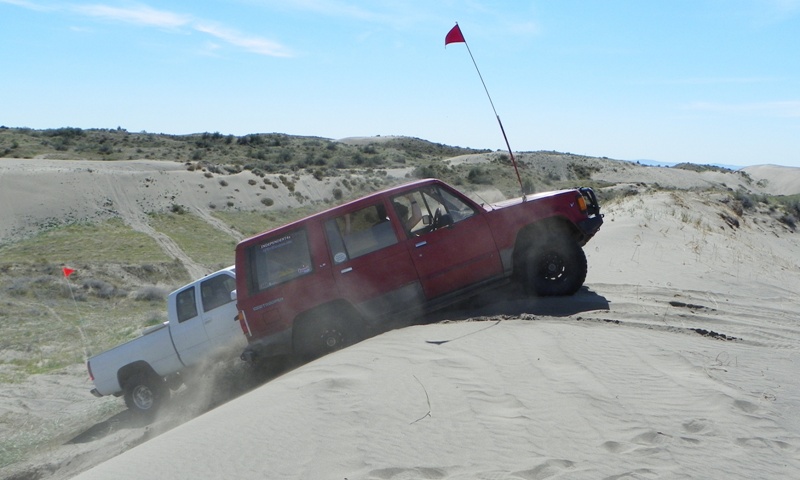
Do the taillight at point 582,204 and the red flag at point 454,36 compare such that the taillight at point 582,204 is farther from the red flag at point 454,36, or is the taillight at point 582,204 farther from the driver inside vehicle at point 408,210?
the red flag at point 454,36

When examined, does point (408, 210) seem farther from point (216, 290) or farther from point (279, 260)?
point (216, 290)

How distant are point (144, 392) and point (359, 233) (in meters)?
5.05

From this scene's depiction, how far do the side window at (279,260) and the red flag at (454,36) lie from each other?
4.26 metres

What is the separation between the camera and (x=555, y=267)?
10008 millimetres

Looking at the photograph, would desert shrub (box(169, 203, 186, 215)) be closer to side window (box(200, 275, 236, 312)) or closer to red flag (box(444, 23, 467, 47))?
side window (box(200, 275, 236, 312))

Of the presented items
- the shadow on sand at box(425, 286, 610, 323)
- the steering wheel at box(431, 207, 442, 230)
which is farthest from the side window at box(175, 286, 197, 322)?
the steering wheel at box(431, 207, 442, 230)

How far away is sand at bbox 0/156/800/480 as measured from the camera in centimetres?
527

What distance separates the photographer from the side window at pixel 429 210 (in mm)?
9641

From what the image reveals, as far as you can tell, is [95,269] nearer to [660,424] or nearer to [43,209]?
[43,209]

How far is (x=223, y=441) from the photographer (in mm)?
6359

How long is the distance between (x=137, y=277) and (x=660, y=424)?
2272 cm

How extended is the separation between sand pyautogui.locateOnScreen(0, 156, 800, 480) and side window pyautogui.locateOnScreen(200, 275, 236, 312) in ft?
7.01

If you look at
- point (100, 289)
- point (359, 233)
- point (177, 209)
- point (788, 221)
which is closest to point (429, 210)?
point (359, 233)

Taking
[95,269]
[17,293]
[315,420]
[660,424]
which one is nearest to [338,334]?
[315,420]
